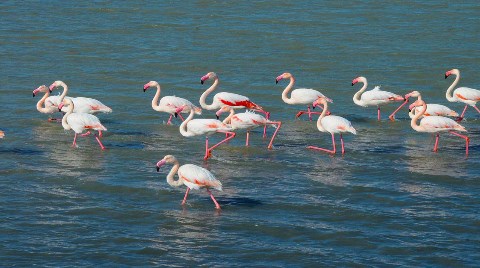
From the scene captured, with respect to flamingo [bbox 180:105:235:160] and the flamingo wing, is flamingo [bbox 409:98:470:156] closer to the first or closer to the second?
flamingo [bbox 180:105:235:160]

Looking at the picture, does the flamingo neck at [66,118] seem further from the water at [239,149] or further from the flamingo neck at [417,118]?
the flamingo neck at [417,118]

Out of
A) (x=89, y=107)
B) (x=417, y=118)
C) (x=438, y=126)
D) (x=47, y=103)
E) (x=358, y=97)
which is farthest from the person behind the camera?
(x=358, y=97)

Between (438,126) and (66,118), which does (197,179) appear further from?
(438,126)

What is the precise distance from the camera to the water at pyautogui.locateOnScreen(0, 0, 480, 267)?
1484 centimetres

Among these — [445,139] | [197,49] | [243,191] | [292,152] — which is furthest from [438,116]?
[197,49]

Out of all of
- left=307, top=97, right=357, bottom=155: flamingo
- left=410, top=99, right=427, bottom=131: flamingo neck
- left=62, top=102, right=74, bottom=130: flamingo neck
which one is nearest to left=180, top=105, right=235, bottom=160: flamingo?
left=307, top=97, right=357, bottom=155: flamingo

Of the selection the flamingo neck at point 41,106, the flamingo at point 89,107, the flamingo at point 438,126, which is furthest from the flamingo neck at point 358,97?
the flamingo neck at point 41,106

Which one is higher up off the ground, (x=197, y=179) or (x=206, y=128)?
(x=206, y=128)

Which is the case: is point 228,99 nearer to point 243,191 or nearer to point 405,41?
point 243,191

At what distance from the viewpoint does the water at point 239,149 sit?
48.7ft

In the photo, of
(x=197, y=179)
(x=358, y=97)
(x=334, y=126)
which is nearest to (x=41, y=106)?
(x=334, y=126)

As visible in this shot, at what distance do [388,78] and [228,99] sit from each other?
5.88 metres

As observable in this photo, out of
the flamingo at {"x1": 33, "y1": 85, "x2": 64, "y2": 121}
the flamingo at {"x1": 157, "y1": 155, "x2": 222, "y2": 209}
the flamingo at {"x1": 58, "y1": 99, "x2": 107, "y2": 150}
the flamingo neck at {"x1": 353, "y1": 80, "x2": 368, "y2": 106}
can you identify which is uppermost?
the flamingo neck at {"x1": 353, "y1": 80, "x2": 368, "y2": 106}

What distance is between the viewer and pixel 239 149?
1995 cm
